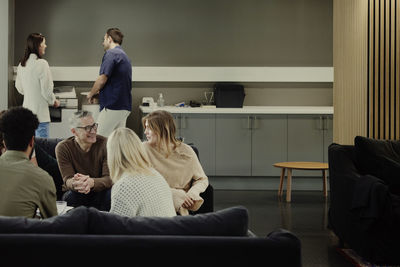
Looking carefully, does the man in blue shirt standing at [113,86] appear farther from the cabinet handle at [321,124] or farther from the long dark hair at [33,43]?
the cabinet handle at [321,124]

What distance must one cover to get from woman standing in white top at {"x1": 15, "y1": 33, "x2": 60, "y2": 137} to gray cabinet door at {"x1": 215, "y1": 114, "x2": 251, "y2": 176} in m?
2.52

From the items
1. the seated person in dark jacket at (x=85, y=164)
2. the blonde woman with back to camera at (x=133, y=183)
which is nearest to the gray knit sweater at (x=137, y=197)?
the blonde woman with back to camera at (x=133, y=183)

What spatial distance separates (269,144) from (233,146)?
515 mm

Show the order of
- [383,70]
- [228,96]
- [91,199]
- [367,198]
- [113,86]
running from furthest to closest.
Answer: [228,96]
[113,86]
[383,70]
[91,199]
[367,198]

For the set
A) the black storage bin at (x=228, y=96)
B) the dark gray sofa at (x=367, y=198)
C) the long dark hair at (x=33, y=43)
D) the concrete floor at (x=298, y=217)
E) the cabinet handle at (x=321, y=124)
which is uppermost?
the long dark hair at (x=33, y=43)

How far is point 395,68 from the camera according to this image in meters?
4.98

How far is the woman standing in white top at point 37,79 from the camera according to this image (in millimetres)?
6090

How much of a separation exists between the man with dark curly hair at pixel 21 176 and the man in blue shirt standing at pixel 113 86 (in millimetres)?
3460

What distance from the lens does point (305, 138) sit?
782 cm

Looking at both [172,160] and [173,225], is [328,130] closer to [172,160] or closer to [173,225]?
[172,160]

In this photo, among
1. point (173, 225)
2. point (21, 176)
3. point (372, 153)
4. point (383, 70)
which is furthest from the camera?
point (383, 70)

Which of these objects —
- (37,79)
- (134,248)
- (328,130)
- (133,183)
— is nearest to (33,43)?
(37,79)

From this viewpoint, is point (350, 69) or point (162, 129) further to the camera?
point (350, 69)

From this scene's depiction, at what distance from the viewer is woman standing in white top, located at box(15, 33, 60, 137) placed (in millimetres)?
6090
